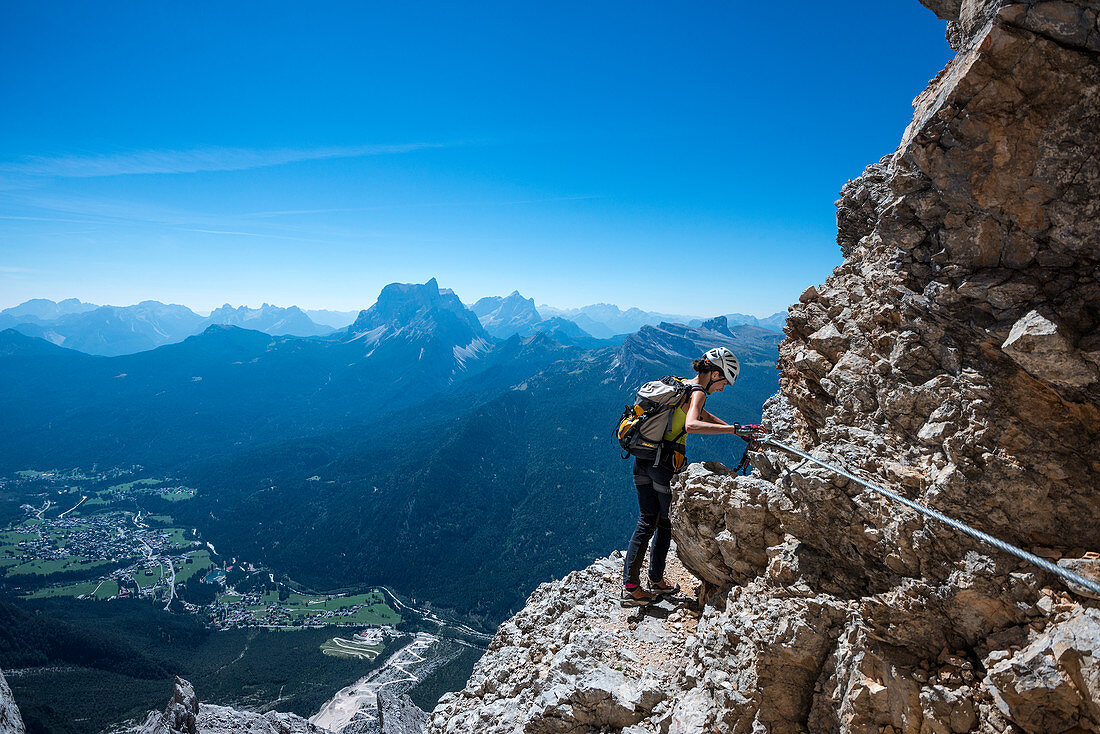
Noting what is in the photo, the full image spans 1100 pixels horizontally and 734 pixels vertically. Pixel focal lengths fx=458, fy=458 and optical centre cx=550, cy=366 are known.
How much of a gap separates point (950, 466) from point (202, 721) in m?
39.4

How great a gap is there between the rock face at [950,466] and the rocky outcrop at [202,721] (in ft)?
102

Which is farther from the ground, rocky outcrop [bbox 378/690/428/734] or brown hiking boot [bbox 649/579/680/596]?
brown hiking boot [bbox 649/579/680/596]

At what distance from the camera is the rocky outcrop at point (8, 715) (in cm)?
2298

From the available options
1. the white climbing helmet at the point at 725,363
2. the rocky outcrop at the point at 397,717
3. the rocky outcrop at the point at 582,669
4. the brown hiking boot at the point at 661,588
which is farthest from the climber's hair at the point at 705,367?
the rocky outcrop at the point at 397,717

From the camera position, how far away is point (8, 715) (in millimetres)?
24047

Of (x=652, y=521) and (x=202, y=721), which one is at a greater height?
(x=652, y=521)

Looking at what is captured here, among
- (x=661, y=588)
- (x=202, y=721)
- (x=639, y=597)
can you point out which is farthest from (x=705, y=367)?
(x=202, y=721)

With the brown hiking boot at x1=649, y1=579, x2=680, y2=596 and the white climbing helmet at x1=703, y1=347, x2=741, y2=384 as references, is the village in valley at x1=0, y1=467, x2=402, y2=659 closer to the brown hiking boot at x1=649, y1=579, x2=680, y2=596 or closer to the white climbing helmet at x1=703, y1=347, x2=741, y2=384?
the brown hiking boot at x1=649, y1=579, x2=680, y2=596

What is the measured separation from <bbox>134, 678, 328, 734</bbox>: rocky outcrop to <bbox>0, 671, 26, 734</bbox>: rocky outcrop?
600cm

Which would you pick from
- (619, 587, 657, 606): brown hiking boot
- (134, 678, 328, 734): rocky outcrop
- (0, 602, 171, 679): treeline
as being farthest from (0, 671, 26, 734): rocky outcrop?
(0, 602, 171, 679): treeline

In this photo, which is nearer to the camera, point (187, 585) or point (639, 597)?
point (639, 597)

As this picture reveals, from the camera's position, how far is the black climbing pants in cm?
965

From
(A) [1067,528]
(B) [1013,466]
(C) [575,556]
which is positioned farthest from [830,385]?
(C) [575,556]

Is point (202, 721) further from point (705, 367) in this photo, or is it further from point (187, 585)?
point (187, 585)
